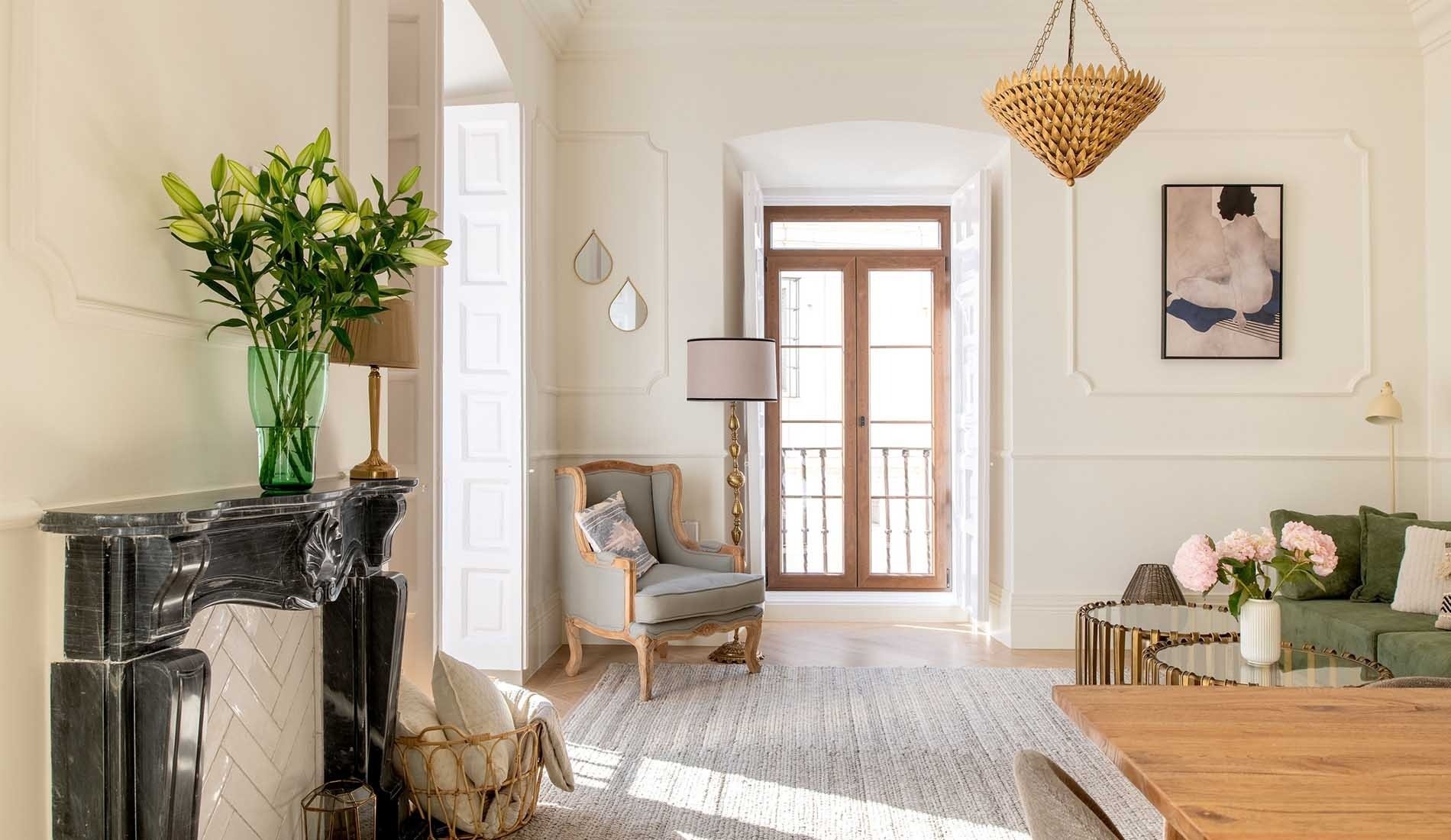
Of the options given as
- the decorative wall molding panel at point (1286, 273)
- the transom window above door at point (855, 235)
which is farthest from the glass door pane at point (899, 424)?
the decorative wall molding panel at point (1286, 273)

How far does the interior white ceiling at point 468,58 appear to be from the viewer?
3782 mm

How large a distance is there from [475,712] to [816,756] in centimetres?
130

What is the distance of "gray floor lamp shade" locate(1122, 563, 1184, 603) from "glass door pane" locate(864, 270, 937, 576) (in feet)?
5.82

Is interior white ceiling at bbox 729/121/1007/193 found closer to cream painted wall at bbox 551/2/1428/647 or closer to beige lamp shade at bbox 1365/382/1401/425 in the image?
cream painted wall at bbox 551/2/1428/647

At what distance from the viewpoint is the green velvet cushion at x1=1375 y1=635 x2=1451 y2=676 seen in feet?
10.8

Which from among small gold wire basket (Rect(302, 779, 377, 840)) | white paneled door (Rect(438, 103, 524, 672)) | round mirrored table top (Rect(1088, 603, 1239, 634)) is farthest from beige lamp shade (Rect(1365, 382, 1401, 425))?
small gold wire basket (Rect(302, 779, 377, 840))

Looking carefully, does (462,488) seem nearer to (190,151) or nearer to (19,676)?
(190,151)

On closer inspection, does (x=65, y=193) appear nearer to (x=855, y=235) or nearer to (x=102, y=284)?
(x=102, y=284)

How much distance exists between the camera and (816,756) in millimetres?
3391

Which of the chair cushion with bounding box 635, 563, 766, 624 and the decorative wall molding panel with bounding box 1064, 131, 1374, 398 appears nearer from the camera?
the chair cushion with bounding box 635, 563, 766, 624

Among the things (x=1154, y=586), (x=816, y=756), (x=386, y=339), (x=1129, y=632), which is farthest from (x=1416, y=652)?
(x=386, y=339)

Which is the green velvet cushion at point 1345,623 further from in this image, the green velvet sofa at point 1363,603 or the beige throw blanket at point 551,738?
the beige throw blanket at point 551,738

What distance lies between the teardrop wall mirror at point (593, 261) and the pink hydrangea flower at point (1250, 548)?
328 centimetres

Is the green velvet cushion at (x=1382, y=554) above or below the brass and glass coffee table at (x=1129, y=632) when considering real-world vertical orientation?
above
